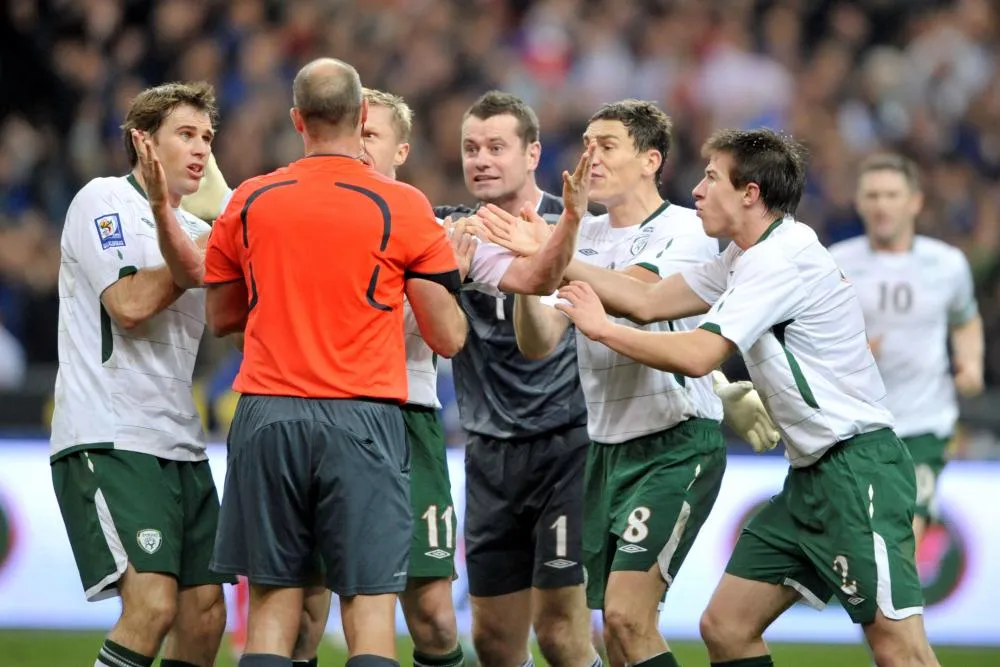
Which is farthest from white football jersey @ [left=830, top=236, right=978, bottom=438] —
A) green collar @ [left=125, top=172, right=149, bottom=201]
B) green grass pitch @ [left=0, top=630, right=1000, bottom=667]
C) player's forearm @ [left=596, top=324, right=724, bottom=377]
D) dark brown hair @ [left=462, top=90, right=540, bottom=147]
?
green collar @ [left=125, top=172, right=149, bottom=201]

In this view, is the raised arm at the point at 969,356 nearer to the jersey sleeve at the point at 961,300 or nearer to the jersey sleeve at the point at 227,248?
the jersey sleeve at the point at 961,300

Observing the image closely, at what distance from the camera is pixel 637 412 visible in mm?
6309

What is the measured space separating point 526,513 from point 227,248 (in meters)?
2.34

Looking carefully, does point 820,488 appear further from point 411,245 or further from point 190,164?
point 190,164

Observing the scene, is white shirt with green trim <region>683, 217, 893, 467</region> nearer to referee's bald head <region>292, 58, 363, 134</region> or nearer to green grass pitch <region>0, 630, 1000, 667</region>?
referee's bald head <region>292, 58, 363, 134</region>

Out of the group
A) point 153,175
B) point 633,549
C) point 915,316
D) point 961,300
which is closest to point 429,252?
point 153,175

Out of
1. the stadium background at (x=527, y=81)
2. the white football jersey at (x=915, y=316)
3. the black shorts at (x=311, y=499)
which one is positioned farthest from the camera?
the stadium background at (x=527, y=81)

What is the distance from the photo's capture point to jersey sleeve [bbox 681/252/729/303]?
6160mm

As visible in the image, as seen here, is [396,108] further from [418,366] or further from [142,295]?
[142,295]

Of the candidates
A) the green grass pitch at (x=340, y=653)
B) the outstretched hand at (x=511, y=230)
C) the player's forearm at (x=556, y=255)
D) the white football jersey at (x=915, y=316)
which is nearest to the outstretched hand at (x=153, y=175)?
the outstretched hand at (x=511, y=230)

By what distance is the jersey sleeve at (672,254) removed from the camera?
20.6 ft

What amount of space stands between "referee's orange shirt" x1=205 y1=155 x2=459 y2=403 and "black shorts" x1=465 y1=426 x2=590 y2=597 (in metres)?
1.86

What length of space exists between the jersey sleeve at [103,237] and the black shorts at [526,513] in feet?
6.40

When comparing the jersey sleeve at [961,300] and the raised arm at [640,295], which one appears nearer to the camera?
the raised arm at [640,295]
